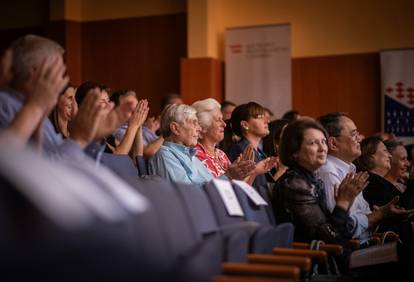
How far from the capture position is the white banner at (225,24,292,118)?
8.77 m

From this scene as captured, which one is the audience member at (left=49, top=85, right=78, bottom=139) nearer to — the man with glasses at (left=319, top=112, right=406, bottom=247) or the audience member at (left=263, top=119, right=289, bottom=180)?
the man with glasses at (left=319, top=112, right=406, bottom=247)

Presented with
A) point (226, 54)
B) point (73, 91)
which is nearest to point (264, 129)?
point (73, 91)

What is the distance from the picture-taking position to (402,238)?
4527mm

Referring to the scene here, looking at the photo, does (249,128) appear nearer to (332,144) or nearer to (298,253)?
(332,144)

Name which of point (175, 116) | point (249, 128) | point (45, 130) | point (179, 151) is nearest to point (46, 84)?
point (45, 130)

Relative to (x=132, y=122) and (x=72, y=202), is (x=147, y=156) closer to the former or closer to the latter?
(x=132, y=122)

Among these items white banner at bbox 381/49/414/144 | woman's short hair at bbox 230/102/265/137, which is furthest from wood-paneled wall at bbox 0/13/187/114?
woman's short hair at bbox 230/102/265/137

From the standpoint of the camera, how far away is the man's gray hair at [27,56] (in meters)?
2.37

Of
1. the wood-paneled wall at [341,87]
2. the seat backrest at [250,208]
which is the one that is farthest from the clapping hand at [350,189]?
the wood-paneled wall at [341,87]

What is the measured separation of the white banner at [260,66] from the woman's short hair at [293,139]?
5221 mm

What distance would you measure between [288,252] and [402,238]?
2.13 metres

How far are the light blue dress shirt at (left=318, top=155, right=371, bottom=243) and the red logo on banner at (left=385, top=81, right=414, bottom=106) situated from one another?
14.7 ft

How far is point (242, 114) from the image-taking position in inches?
199

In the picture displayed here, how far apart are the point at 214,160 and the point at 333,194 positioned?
1.11 metres
